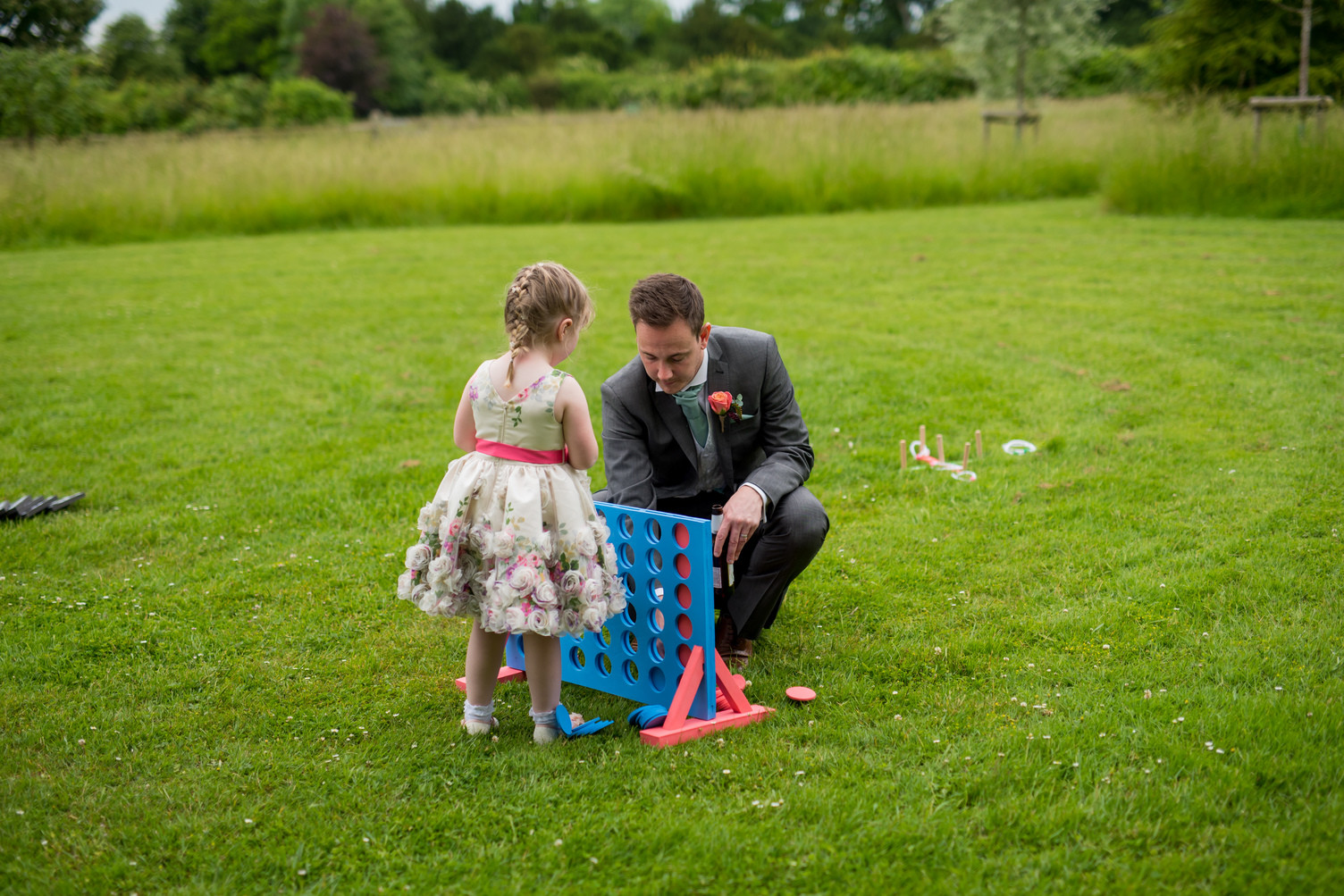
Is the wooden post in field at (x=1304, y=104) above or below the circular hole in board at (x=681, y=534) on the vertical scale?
above

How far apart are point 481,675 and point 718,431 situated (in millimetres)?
1319

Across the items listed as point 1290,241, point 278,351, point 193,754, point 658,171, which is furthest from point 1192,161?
point 193,754

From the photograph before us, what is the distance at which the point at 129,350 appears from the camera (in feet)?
29.2

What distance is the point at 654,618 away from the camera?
11.8 feet

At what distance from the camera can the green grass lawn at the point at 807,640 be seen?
272cm

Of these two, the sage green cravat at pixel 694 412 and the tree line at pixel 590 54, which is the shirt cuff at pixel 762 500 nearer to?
the sage green cravat at pixel 694 412

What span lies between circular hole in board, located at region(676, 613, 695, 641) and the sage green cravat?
0.76 metres

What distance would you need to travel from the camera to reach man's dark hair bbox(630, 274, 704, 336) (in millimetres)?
3518

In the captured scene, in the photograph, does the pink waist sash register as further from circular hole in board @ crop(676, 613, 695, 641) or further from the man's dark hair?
circular hole in board @ crop(676, 613, 695, 641)

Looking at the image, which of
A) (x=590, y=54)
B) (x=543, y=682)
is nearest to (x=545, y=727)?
(x=543, y=682)

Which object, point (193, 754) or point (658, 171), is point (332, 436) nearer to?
point (193, 754)

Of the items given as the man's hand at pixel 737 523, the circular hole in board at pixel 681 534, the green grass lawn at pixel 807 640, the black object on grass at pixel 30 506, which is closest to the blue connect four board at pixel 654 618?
the circular hole in board at pixel 681 534

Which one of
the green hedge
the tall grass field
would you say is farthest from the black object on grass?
the green hedge

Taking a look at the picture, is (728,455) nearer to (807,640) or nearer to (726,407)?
(726,407)
